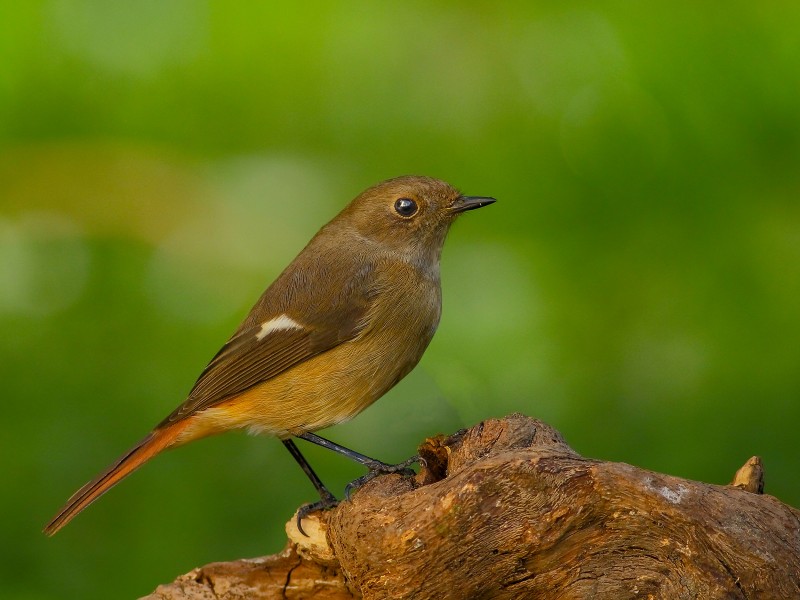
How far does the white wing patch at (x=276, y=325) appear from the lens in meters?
4.87

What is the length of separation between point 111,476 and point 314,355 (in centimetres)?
98

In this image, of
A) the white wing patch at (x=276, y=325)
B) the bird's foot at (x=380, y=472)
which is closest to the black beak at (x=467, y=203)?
the white wing patch at (x=276, y=325)

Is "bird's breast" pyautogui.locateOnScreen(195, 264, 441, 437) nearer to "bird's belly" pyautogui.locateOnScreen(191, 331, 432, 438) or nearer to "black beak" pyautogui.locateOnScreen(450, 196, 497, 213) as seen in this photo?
"bird's belly" pyautogui.locateOnScreen(191, 331, 432, 438)

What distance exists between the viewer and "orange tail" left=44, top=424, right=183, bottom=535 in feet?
15.1

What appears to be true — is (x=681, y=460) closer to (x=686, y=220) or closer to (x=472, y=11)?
(x=686, y=220)

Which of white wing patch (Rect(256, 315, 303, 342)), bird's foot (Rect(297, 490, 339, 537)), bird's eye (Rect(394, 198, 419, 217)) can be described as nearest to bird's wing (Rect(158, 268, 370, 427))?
white wing patch (Rect(256, 315, 303, 342))

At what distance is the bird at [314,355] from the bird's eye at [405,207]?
16cm

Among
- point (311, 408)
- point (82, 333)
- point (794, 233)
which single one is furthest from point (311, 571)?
point (794, 233)

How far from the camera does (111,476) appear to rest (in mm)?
4648

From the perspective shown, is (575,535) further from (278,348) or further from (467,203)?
(467,203)

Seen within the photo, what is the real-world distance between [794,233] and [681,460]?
5.08ft

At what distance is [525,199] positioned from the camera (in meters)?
6.70

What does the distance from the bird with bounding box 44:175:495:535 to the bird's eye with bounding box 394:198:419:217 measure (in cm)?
16

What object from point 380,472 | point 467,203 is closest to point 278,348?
point 380,472
